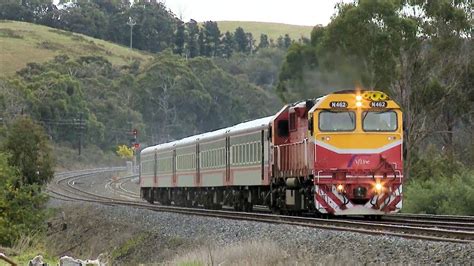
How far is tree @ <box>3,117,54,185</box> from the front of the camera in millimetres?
64375

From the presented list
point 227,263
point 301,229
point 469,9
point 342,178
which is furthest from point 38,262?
point 469,9

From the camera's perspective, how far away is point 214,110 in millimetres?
111500

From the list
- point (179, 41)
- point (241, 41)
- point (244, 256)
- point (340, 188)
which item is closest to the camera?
point (244, 256)

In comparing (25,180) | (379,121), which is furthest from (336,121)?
(25,180)

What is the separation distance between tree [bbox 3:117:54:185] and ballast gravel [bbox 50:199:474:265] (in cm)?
3547

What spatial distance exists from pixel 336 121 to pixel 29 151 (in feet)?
142

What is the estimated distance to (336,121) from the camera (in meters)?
25.1

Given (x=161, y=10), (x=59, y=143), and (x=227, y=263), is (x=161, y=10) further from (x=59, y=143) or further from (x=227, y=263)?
(x=227, y=263)

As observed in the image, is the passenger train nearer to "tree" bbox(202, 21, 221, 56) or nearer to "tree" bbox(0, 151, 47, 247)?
"tree" bbox(0, 151, 47, 247)

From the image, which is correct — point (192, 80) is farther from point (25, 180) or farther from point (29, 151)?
point (25, 180)

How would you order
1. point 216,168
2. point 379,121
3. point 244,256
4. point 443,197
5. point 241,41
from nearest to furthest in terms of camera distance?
point 244,256, point 379,121, point 443,197, point 216,168, point 241,41

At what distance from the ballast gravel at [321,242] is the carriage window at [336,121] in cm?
296

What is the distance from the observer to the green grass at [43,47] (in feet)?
436

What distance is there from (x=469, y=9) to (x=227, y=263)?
40896 mm
